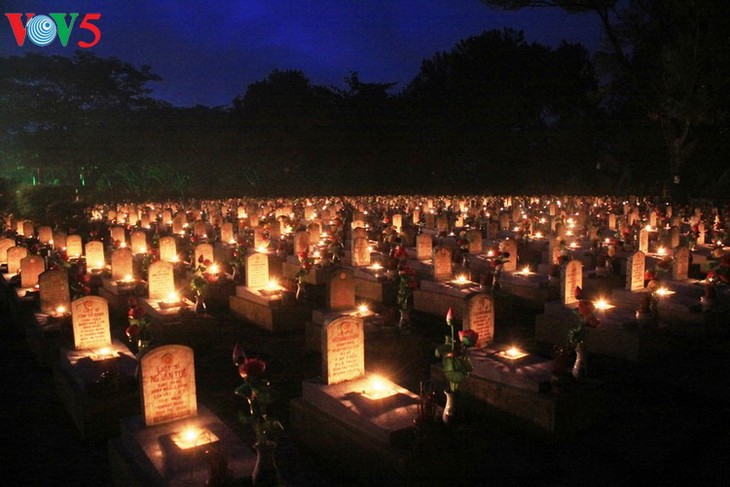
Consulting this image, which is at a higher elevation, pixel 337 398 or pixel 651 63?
pixel 651 63

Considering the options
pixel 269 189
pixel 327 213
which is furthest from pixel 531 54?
pixel 327 213

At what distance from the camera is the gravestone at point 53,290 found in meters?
9.99

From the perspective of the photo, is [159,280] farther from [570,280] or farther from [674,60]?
[674,60]

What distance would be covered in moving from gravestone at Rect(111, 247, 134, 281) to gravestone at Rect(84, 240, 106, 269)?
1865mm

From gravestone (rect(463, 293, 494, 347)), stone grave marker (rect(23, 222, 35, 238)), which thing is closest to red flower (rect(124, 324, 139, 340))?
gravestone (rect(463, 293, 494, 347))

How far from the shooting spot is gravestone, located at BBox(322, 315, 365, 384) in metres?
6.67

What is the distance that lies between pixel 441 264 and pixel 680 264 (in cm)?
500

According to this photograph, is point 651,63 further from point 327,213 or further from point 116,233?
point 116,233

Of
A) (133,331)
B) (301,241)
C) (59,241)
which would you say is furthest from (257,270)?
(59,241)

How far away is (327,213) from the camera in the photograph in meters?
26.7

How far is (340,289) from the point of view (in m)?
9.95

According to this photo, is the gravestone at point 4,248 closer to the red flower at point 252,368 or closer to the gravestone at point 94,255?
the gravestone at point 94,255

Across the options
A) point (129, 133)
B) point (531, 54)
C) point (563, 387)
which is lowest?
point (563, 387)

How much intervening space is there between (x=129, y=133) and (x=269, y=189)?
15.3 metres
